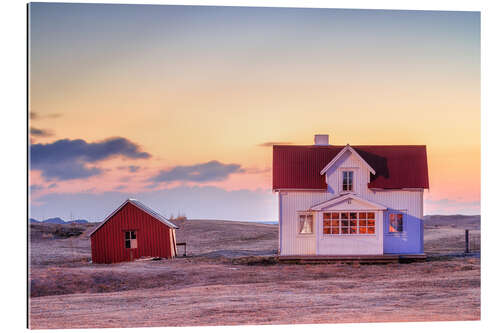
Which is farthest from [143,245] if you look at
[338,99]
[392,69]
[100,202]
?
[392,69]

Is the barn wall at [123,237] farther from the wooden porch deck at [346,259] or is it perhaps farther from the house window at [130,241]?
the wooden porch deck at [346,259]

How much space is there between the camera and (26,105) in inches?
773

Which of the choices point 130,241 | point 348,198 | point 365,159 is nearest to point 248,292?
point 348,198

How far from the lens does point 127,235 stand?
3062 cm

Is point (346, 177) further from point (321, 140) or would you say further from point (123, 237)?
point (123, 237)

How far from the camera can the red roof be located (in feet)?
91.4

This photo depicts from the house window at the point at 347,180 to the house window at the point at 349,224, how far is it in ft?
3.48

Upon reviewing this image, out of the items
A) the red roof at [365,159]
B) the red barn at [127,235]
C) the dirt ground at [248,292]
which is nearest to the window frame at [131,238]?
the red barn at [127,235]

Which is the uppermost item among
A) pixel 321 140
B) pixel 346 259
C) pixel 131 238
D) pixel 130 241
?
pixel 321 140

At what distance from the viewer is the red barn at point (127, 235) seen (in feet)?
100

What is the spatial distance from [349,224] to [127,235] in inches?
387

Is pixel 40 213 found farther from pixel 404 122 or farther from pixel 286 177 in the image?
pixel 404 122

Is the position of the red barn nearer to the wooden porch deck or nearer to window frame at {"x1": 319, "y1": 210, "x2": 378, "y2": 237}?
the wooden porch deck

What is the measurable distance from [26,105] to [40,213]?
630cm
